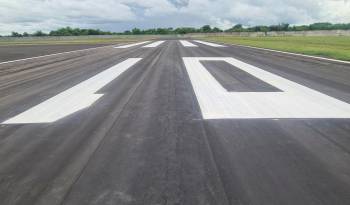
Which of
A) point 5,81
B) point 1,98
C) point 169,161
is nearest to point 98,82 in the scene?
point 1,98

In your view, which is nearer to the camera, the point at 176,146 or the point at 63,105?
the point at 176,146

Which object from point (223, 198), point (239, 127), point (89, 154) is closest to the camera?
point (223, 198)

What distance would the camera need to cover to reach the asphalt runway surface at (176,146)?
2.28 meters

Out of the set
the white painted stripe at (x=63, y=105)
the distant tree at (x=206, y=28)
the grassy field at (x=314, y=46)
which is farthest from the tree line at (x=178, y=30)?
the white painted stripe at (x=63, y=105)

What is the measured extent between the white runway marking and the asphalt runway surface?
2 centimetres

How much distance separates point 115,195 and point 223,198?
0.85 meters

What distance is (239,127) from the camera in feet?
12.5

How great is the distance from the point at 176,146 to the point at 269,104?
2.52 m

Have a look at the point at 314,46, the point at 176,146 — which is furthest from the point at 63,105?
the point at 314,46

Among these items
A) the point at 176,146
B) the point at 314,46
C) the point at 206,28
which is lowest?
the point at 314,46

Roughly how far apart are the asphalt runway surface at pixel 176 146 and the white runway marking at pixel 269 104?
0.06 ft

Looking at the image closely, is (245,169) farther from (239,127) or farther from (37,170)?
(37,170)

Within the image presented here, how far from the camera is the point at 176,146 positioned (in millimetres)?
3166

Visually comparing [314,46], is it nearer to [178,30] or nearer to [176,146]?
[176,146]
